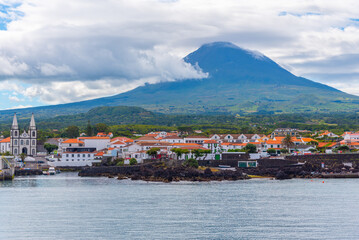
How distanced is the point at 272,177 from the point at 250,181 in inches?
222

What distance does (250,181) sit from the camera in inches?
2224

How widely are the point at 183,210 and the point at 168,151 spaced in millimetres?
36712

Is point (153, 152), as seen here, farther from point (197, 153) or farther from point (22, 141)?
point (22, 141)

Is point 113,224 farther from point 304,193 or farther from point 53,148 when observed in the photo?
point 53,148

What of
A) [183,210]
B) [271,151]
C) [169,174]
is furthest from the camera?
[271,151]

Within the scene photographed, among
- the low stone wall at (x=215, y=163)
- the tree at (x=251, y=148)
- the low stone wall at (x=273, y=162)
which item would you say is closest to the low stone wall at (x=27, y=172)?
the low stone wall at (x=215, y=163)

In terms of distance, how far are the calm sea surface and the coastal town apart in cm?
1577

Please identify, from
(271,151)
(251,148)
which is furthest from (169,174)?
(271,151)

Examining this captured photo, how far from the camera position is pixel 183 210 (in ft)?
121

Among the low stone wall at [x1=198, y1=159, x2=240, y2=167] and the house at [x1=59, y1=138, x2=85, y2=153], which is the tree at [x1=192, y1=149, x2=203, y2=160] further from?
the house at [x1=59, y1=138, x2=85, y2=153]

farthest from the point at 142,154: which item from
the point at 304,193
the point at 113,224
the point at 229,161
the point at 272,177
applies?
the point at 113,224

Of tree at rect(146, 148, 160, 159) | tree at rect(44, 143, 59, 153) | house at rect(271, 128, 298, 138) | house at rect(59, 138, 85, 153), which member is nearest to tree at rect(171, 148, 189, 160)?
tree at rect(146, 148, 160, 159)

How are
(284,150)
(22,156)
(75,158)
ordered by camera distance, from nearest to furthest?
1. (284,150)
2. (75,158)
3. (22,156)

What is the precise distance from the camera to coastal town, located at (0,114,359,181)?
70.5m
